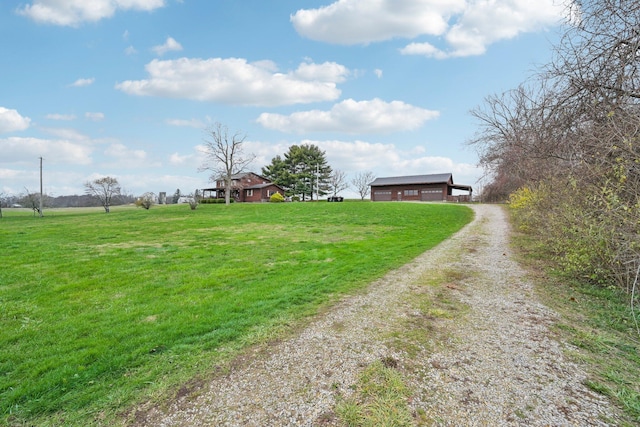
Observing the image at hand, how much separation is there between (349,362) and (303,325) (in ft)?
3.48

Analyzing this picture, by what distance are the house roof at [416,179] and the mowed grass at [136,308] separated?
36.4 metres

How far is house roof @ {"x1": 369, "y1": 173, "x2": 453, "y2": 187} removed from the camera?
141 ft

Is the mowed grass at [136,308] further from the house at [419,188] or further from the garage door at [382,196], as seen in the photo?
the garage door at [382,196]

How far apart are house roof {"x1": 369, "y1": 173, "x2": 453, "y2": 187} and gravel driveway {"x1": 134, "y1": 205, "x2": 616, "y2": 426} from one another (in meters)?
41.6

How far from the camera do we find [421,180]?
44.8m

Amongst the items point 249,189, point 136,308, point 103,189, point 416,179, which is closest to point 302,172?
point 249,189

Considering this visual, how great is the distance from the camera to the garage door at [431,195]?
42.6 meters

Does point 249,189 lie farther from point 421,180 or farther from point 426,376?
point 426,376

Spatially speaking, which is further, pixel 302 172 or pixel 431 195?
pixel 302 172

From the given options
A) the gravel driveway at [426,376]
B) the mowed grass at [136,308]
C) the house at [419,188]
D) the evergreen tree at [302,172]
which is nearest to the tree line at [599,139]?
the gravel driveway at [426,376]

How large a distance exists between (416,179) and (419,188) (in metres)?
2.07

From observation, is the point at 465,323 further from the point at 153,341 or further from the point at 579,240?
the point at 153,341

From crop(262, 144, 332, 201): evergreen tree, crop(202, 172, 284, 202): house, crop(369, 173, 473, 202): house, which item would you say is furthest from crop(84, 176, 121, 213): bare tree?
crop(369, 173, 473, 202): house

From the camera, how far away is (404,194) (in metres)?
45.6
